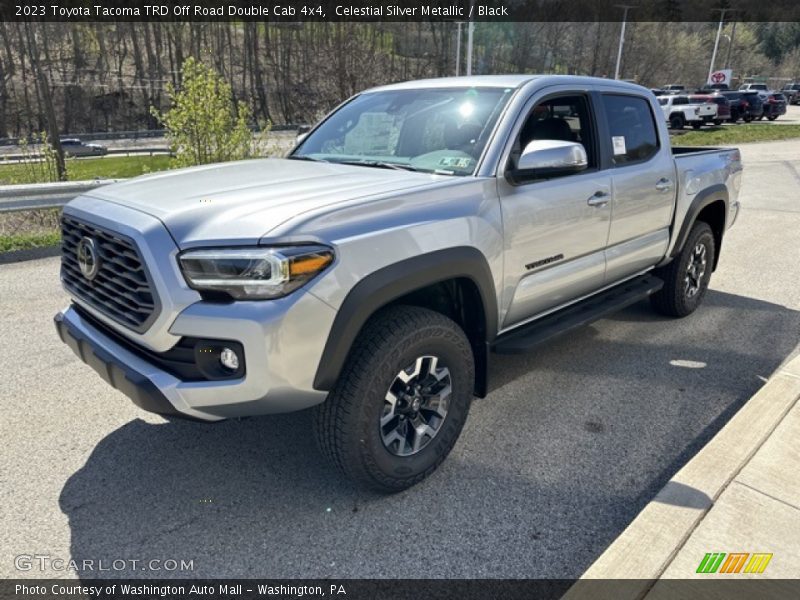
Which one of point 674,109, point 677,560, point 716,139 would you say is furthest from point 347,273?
point 674,109

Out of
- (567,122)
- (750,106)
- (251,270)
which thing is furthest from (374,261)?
(750,106)

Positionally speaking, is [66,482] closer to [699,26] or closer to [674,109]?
[674,109]

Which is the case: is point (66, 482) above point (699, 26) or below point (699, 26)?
below

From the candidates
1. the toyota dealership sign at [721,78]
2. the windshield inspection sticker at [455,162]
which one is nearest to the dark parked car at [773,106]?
the toyota dealership sign at [721,78]

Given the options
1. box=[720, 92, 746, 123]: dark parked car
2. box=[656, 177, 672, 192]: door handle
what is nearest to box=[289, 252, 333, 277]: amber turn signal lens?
box=[656, 177, 672, 192]: door handle

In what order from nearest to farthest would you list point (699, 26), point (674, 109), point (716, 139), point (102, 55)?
point (716, 139) → point (674, 109) → point (102, 55) → point (699, 26)

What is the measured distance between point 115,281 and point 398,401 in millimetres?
1371

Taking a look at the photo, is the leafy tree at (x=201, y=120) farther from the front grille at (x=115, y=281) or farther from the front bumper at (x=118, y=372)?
the front bumper at (x=118, y=372)

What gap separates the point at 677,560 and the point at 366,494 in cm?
135

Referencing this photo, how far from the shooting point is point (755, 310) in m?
5.48

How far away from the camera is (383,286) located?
247 centimetres

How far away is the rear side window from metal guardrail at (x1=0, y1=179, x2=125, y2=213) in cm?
567

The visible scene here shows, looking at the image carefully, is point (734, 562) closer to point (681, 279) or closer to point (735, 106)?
point (681, 279)

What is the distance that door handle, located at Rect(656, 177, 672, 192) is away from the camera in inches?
170
